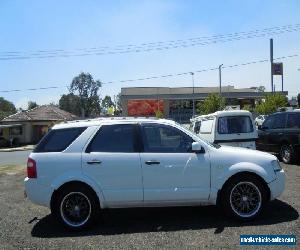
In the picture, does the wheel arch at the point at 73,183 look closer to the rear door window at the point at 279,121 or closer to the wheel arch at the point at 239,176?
the wheel arch at the point at 239,176

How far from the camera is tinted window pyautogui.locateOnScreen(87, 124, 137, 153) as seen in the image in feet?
27.0

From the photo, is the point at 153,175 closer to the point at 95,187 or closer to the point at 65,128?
the point at 95,187

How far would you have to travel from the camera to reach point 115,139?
831 centimetres

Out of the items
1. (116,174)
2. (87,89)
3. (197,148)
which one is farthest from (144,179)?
(87,89)

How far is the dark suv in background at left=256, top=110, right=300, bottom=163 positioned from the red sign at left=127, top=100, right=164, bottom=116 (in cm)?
6142

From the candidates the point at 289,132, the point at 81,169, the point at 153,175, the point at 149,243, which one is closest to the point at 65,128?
the point at 81,169

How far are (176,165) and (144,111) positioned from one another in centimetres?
7158

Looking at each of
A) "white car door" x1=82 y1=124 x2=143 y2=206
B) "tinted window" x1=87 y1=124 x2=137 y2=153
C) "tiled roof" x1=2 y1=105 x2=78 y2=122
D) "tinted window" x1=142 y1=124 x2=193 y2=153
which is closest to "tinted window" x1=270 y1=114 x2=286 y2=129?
"tinted window" x1=142 y1=124 x2=193 y2=153

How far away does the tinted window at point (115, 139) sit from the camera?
8219mm

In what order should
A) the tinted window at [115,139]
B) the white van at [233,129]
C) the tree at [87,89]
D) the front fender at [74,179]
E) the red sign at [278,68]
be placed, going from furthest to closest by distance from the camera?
the tree at [87,89]
the red sign at [278,68]
the white van at [233,129]
the tinted window at [115,139]
the front fender at [74,179]

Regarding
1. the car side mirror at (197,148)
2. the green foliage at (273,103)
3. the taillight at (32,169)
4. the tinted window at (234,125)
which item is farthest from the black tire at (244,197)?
the green foliage at (273,103)

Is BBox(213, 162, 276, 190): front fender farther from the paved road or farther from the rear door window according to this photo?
the paved road

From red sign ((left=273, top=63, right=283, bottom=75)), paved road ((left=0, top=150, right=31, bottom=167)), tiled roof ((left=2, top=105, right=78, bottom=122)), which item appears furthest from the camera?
red sign ((left=273, top=63, right=283, bottom=75))

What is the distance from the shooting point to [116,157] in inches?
319
